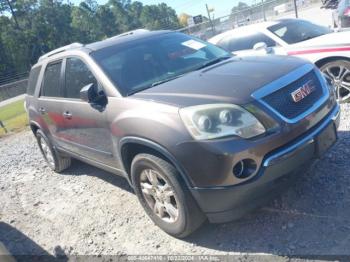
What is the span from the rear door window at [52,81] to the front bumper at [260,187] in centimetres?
275

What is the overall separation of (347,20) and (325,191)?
5577mm

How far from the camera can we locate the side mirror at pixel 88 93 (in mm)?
3928

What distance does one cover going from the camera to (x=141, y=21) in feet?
274

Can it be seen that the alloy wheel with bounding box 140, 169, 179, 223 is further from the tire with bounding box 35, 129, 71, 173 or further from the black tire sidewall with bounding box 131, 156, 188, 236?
the tire with bounding box 35, 129, 71, 173

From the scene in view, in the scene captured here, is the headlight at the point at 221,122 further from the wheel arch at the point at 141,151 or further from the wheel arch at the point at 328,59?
the wheel arch at the point at 328,59

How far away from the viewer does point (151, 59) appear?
4344 millimetres

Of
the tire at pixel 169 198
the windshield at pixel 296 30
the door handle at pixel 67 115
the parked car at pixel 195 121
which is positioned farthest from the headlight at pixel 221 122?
the windshield at pixel 296 30

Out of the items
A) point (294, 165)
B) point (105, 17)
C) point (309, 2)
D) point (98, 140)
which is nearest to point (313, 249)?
point (294, 165)

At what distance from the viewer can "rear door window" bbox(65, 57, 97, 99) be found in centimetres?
434

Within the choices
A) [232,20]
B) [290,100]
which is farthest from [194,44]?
[232,20]

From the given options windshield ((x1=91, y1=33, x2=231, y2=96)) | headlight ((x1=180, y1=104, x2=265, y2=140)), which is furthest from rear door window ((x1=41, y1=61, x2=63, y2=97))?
headlight ((x1=180, y1=104, x2=265, y2=140))

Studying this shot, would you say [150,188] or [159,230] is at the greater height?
[150,188]

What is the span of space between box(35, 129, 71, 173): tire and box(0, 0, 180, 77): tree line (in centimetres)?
5562

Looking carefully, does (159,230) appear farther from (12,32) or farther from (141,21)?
(141,21)
